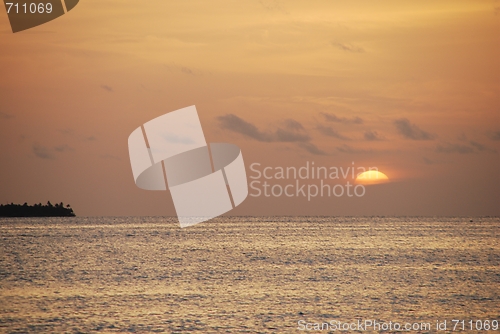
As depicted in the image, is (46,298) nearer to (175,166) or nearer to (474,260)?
(474,260)

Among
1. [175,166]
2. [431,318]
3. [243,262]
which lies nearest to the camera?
[431,318]

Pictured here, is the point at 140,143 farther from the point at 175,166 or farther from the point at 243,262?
the point at 243,262

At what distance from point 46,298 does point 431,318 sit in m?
21.8

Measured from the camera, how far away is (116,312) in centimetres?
3194

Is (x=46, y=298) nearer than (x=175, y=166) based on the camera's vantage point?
Yes

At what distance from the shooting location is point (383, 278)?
1919 inches

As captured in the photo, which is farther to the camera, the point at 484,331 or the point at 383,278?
the point at 383,278

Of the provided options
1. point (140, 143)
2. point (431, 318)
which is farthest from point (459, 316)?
point (140, 143)

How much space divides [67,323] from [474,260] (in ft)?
165

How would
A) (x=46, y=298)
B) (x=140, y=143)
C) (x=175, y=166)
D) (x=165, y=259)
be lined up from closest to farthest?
1. (x=46, y=298)
2. (x=165, y=259)
3. (x=140, y=143)
4. (x=175, y=166)

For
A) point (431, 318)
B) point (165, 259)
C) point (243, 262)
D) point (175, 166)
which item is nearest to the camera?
point (431, 318)

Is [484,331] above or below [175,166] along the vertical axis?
below

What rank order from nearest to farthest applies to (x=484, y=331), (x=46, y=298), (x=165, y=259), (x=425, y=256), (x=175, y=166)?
1. (x=484, y=331)
2. (x=46, y=298)
3. (x=165, y=259)
4. (x=425, y=256)
5. (x=175, y=166)

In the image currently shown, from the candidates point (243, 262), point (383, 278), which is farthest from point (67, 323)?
point (243, 262)
